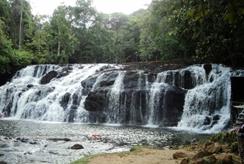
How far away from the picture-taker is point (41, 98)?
32.1 m

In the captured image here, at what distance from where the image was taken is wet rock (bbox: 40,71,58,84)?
1446 inches

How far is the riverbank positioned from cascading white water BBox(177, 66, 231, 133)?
11125 mm

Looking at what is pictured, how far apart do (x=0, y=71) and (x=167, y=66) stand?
17.7 meters

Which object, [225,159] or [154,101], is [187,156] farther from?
[154,101]

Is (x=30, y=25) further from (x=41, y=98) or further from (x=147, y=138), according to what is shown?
(x=147, y=138)

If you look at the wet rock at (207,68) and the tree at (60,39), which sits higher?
the tree at (60,39)

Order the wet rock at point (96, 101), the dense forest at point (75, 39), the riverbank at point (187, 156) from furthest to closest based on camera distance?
the dense forest at point (75, 39) → the wet rock at point (96, 101) → the riverbank at point (187, 156)

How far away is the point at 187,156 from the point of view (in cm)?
1133

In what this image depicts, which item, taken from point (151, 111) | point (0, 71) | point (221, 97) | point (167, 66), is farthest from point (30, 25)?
point (221, 97)

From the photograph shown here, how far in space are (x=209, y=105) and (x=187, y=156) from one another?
576 inches

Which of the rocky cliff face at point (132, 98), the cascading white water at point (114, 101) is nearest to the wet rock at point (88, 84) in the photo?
the rocky cliff face at point (132, 98)

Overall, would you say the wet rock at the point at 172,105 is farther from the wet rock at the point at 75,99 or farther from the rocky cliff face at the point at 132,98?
the wet rock at the point at 75,99

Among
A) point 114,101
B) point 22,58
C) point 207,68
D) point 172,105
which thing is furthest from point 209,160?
point 22,58

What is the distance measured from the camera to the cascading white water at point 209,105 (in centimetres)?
2420
